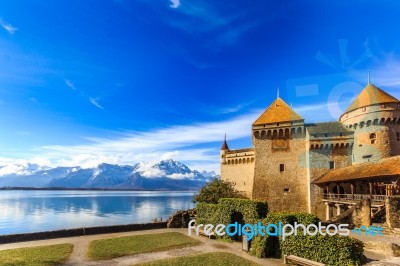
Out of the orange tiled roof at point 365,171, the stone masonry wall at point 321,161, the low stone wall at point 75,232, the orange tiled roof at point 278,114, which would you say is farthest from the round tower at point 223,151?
the low stone wall at point 75,232

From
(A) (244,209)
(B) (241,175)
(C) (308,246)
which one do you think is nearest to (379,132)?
(B) (241,175)

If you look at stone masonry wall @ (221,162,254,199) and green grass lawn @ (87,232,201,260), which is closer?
green grass lawn @ (87,232,201,260)

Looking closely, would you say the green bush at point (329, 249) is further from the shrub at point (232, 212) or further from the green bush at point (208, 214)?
the green bush at point (208, 214)

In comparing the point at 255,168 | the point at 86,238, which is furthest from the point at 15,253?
the point at 255,168

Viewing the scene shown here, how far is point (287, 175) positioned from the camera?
3916 cm

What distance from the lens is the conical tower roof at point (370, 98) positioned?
1374 inches

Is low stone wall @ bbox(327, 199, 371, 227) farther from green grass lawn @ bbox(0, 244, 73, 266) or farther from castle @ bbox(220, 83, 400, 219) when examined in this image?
green grass lawn @ bbox(0, 244, 73, 266)

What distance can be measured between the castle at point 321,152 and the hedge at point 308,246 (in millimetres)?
17375

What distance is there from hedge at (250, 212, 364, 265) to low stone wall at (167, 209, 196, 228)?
12.5 meters

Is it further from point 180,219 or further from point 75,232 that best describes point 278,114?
point 75,232

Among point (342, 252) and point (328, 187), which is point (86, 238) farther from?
point (328, 187)

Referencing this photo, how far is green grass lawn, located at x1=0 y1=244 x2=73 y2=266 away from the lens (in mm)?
15938

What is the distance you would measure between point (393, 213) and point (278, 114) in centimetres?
2088

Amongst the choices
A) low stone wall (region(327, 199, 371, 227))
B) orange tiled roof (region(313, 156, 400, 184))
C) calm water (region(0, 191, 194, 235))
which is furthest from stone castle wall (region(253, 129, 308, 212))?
calm water (region(0, 191, 194, 235))
